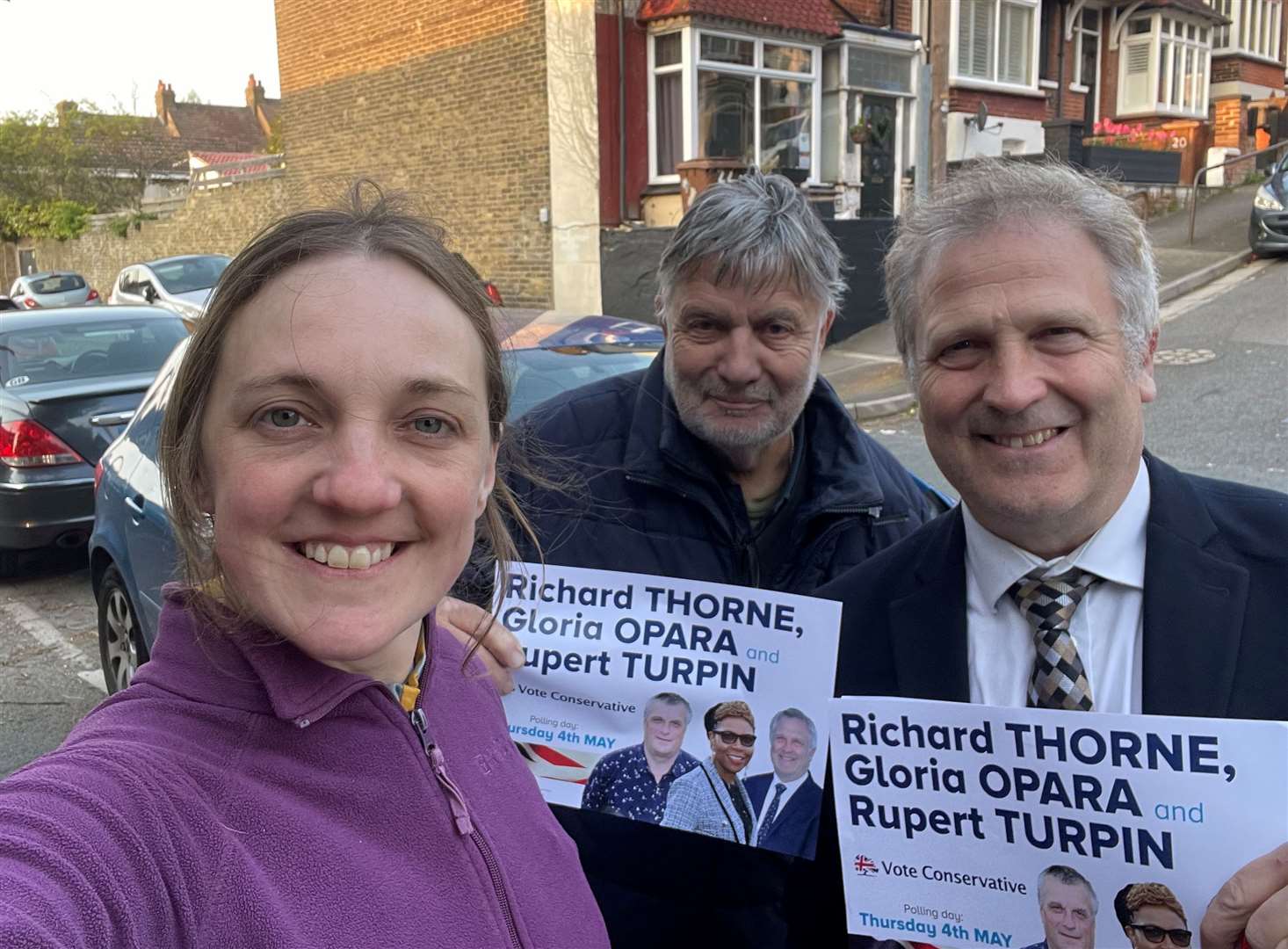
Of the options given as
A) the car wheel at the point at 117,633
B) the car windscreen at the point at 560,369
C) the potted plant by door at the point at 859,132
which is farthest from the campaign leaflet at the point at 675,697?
the potted plant by door at the point at 859,132

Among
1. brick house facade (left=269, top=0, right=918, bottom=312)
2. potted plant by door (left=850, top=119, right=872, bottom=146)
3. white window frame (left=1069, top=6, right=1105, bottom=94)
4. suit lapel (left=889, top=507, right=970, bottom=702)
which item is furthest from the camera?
white window frame (left=1069, top=6, right=1105, bottom=94)

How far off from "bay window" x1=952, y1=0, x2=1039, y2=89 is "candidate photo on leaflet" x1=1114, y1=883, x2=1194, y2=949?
22.1 metres

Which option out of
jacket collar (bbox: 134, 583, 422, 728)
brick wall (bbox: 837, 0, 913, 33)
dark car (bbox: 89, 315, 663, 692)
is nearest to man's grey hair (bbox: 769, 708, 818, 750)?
jacket collar (bbox: 134, 583, 422, 728)

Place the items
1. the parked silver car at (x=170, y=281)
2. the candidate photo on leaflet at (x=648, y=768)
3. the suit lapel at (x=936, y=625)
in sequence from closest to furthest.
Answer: the suit lapel at (x=936, y=625), the candidate photo on leaflet at (x=648, y=768), the parked silver car at (x=170, y=281)

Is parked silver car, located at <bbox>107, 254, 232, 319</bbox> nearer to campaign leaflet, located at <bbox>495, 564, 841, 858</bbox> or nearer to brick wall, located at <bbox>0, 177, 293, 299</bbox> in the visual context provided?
brick wall, located at <bbox>0, 177, 293, 299</bbox>

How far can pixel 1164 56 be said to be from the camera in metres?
27.9

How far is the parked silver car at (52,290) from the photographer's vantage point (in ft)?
80.2

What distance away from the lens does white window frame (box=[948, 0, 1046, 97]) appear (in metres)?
21.2

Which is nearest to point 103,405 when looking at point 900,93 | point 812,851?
point 812,851

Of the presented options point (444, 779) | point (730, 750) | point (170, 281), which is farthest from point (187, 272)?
point (444, 779)

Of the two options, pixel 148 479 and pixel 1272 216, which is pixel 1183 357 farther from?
pixel 148 479

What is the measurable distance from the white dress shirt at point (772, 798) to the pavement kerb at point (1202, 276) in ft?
47.8

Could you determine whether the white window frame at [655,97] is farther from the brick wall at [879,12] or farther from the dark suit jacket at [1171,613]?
the dark suit jacket at [1171,613]

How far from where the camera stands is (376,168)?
19922mm
